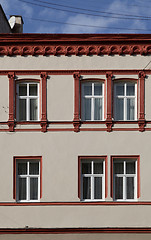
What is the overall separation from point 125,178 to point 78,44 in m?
5.75

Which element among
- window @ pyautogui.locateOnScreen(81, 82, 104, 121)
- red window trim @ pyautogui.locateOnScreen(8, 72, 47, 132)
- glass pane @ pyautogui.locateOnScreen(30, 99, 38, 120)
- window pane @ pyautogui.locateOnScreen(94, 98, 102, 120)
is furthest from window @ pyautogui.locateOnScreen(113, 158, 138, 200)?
glass pane @ pyautogui.locateOnScreen(30, 99, 38, 120)

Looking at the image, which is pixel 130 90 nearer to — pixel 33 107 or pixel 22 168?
pixel 33 107

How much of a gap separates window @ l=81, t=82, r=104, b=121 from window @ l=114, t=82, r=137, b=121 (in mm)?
611

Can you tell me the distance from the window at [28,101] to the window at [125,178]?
3.84 meters

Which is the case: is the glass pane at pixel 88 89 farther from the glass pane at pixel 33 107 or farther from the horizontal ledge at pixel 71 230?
the horizontal ledge at pixel 71 230

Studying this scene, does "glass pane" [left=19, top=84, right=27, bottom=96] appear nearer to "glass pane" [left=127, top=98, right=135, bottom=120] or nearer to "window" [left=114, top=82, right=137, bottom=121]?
"window" [left=114, top=82, right=137, bottom=121]

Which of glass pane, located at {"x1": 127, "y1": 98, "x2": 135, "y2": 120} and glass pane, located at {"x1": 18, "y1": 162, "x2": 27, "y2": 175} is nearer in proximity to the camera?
glass pane, located at {"x1": 18, "y1": 162, "x2": 27, "y2": 175}

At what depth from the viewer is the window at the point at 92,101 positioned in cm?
1343

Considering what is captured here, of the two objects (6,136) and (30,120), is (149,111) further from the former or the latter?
(6,136)

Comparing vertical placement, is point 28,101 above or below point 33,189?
above

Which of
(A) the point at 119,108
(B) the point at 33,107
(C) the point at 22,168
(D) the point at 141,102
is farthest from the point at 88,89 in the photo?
(C) the point at 22,168

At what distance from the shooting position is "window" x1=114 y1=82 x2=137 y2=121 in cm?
1344

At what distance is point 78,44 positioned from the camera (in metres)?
13.4

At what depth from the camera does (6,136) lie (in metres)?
13.1
